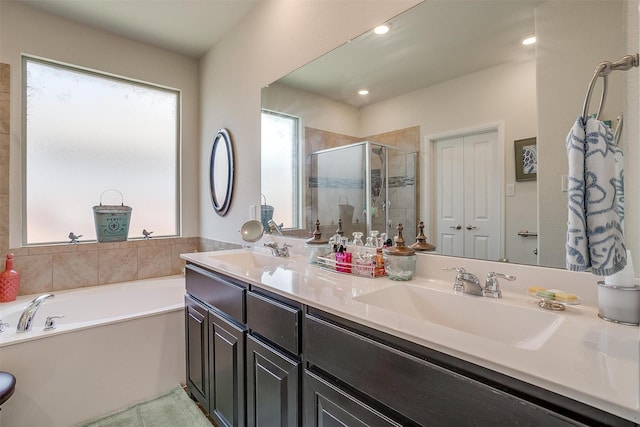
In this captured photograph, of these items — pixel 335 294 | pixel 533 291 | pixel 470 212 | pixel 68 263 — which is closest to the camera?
pixel 533 291

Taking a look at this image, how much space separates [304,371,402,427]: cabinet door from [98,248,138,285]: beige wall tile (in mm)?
2551

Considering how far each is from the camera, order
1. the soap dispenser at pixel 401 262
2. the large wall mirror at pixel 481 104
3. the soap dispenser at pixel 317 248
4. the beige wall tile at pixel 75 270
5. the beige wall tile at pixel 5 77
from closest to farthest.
Result: 1. the large wall mirror at pixel 481 104
2. the soap dispenser at pixel 401 262
3. the soap dispenser at pixel 317 248
4. the beige wall tile at pixel 5 77
5. the beige wall tile at pixel 75 270

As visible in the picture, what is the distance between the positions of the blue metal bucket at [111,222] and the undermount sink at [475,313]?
2.58 m

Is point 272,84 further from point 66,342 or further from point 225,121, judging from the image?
point 66,342

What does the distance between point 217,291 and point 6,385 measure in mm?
1037

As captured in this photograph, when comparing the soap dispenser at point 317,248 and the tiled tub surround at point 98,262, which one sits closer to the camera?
the soap dispenser at point 317,248

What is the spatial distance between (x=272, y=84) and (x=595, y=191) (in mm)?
2014

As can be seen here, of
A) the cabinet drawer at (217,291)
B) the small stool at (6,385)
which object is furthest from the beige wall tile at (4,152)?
the cabinet drawer at (217,291)

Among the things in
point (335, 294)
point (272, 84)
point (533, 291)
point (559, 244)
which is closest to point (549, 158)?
point (559, 244)

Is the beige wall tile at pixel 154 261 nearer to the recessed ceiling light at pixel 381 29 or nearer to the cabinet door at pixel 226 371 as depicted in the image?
the cabinet door at pixel 226 371

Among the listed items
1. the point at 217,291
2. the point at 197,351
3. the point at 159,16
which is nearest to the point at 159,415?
the point at 197,351

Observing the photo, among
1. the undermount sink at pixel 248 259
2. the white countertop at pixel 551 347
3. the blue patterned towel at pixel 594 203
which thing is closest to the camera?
the white countertop at pixel 551 347

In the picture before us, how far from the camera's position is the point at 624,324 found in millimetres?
743

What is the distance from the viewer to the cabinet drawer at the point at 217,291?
4.56ft
